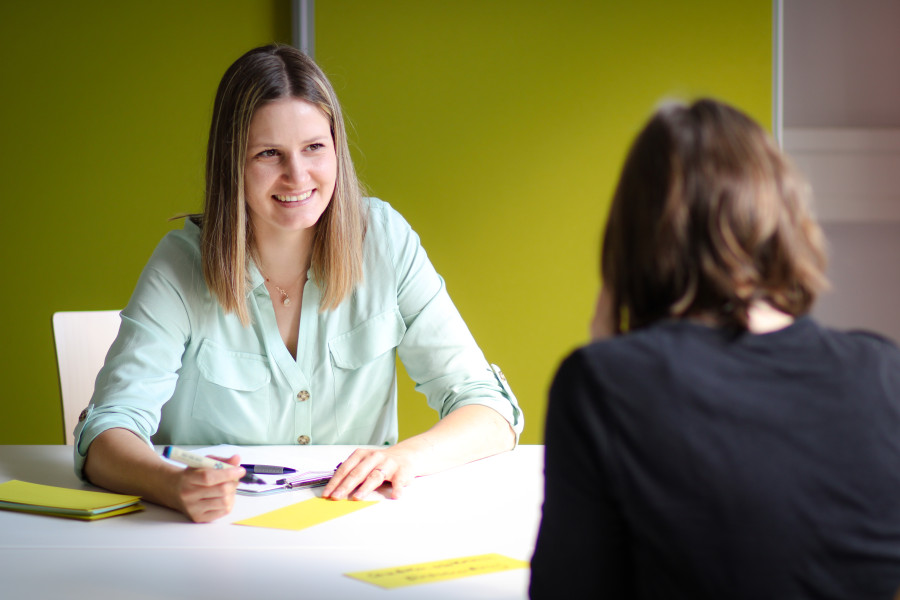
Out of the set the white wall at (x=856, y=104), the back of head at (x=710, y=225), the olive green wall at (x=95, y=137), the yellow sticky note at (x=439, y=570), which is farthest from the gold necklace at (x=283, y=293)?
the white wall at (x=856, y=104)

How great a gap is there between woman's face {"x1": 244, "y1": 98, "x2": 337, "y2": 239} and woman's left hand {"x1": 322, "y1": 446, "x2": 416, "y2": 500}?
589mm

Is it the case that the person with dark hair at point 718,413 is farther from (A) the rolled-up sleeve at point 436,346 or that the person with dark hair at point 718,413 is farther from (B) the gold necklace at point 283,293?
(B) the gold necklace at point 283,293

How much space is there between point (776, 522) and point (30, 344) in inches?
119

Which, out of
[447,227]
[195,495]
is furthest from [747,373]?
[447,227]

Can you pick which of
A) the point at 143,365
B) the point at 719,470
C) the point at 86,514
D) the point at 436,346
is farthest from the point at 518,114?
the point at 719,470

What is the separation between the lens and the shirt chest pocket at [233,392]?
5.88ft

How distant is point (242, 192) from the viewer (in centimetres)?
177

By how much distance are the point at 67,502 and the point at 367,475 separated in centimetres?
47

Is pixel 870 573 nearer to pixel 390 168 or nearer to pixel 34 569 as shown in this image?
pixel 34 569

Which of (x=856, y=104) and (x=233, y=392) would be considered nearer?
(x=233, y=392)

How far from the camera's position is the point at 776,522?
2.30ft

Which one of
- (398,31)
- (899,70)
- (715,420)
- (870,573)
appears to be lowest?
(870,573)

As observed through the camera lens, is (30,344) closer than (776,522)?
No

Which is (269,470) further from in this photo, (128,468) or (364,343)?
(364,343)
